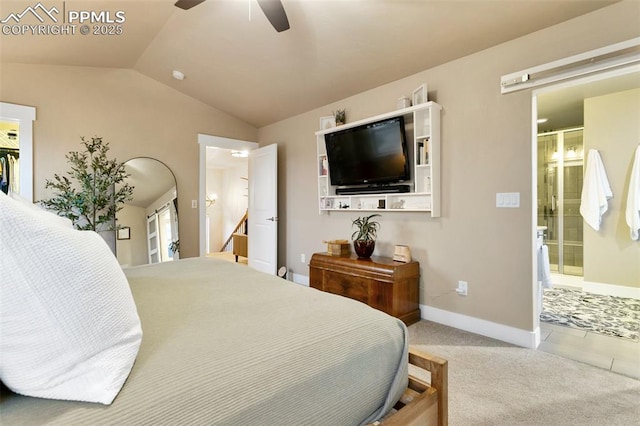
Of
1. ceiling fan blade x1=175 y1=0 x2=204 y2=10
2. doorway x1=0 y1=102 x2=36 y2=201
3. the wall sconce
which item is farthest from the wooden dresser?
the wall sconce

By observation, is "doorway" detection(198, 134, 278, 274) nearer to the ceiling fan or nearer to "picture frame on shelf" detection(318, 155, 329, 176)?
"picture frame on shelf" detection(318, 155, 329, 176)

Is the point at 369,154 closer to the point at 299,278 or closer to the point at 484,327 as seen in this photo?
the point at 484,327

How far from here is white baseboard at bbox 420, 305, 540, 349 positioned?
2348 millimetres

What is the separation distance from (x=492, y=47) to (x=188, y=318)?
9.71ft

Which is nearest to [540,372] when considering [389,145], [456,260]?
[456,260]

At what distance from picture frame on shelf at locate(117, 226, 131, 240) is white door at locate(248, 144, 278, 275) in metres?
1.71

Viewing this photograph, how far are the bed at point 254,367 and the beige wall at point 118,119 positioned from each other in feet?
10.2

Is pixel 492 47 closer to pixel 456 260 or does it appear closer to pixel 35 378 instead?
pixel 456 260

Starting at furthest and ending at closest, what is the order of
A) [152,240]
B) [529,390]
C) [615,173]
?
[152,240] → [615,173] → [529,390]

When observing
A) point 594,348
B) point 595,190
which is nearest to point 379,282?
point 594,348

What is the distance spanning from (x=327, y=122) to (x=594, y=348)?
10.8ft

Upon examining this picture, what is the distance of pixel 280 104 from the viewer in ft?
13.5

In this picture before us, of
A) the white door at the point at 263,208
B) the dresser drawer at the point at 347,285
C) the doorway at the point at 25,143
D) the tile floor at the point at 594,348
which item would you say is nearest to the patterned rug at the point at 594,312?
the tile floor at the point at 594,348

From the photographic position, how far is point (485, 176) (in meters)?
2.59
